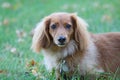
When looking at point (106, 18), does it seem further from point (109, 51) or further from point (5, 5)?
point (109, 51)

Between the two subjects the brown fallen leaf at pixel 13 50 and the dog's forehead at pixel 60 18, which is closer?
the dog's forehead at pixel 60 18

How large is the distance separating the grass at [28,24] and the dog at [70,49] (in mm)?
247

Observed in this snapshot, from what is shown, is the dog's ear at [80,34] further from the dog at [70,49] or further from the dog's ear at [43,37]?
the dog's ear at [43,37]

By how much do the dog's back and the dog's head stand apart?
1.03ft

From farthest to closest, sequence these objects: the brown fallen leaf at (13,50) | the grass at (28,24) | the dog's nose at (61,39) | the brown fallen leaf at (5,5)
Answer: the brown fallen leaf at (5,5)
the brown fallen leaf at (13,50)
the grass at (28,24)
the dog's nose at (61,39)

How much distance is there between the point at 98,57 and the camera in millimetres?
6613

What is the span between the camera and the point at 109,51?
6.76 meters

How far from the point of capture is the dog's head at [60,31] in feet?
20.9

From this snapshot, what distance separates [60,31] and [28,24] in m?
4.37

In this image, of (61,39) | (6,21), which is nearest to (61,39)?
(61,39)

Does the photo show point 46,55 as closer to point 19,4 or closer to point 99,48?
point 99,48

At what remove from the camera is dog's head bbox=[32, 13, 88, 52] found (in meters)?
6.38

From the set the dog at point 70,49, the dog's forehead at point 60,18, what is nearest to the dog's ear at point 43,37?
the dog at point 70,49

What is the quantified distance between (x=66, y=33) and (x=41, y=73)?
75cm
